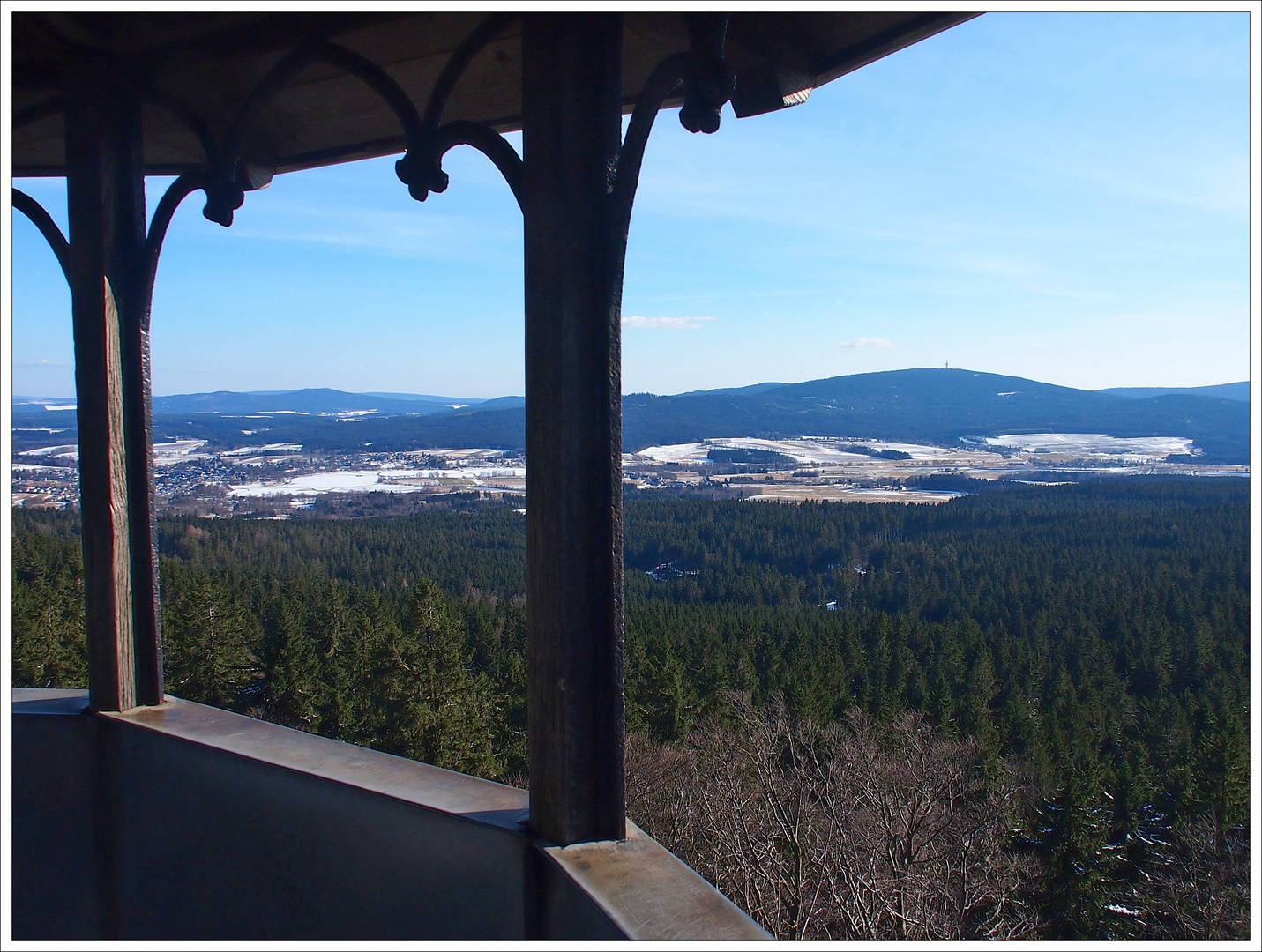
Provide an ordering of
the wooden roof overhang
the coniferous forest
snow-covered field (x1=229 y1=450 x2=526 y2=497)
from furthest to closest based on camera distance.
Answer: snow-covered field (x1=229 y1=450 x2=526 y2=497) < the coniferous forest < the wooden roof overhang

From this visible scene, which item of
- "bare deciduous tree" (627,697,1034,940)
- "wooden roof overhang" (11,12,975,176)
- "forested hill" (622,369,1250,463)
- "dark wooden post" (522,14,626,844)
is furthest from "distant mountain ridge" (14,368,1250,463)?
"dark wooden post" (522,14,626,844)

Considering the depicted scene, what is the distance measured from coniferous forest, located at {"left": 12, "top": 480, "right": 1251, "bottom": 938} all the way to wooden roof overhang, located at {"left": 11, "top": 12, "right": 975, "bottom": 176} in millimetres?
9108

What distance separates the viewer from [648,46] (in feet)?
7.16

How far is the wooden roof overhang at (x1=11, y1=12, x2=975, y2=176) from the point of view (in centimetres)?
202

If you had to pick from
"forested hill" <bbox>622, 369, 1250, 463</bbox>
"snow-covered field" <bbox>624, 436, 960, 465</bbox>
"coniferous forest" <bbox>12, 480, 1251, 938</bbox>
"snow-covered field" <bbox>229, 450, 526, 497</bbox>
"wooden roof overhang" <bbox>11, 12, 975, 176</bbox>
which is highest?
"forested hill" <bbox>622, 369, 1250, 463</bbox>

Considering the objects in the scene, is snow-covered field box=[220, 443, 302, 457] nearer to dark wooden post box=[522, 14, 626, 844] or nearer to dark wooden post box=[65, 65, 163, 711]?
dark wooden post box=[65, 65, 163, 711]

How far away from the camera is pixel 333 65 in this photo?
2.15 metres

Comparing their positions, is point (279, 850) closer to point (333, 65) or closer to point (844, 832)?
point (333, 65)

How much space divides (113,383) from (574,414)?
5.72ft

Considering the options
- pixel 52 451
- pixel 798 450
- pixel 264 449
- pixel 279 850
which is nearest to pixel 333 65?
pixel 279 850

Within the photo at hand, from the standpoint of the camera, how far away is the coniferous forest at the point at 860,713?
20.1 m

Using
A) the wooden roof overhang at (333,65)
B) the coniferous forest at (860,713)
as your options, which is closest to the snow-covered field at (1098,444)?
the coniferous forest at (860,713)

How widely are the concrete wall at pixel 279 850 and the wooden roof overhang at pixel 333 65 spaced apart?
5.61 feet

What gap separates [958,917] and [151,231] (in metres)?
20.0
